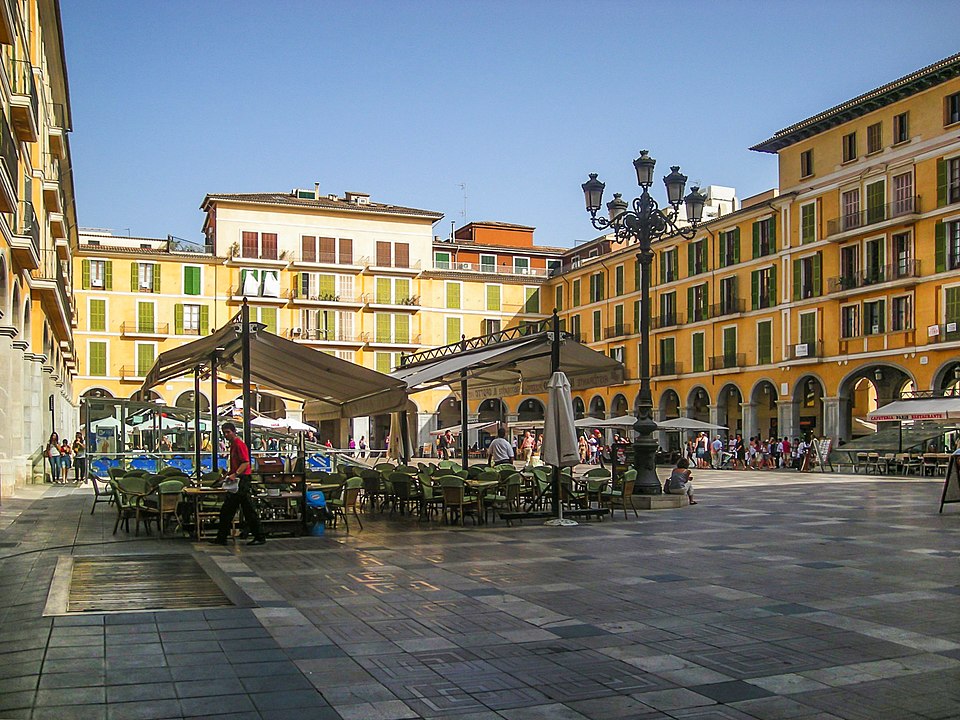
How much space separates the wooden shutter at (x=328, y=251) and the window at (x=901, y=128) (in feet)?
103

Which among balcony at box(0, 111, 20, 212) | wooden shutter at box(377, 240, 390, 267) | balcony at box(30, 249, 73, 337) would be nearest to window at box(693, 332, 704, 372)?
wooden shutter at box(377, 240, 390, 267)

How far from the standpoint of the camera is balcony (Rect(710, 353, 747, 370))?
4494 cm

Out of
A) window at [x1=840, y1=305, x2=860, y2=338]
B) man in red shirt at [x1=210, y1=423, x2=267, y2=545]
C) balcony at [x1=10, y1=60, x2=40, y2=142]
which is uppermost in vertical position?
balcony at [x1=10, y1=60, x2=40, y2=142]

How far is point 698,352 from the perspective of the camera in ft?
159

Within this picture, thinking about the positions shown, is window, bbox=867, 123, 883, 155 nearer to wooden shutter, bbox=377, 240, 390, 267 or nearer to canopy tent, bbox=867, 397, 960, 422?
canopy tent, bbox=867, 397, 960, 422

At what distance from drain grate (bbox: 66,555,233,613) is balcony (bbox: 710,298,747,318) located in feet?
125

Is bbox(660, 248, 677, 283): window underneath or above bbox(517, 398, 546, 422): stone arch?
above

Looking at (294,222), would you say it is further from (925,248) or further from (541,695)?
(541,695)

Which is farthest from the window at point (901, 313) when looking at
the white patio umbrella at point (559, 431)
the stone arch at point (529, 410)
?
the stone arch at point (529, 410)

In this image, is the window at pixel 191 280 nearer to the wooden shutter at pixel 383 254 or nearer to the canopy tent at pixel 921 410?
the wooden shutter at pixel 383 254

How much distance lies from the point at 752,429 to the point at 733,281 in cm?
715

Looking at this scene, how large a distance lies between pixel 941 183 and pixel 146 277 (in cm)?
3958

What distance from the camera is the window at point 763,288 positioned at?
43250 millimetres

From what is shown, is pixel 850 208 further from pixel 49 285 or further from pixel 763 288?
pixel 49 285
